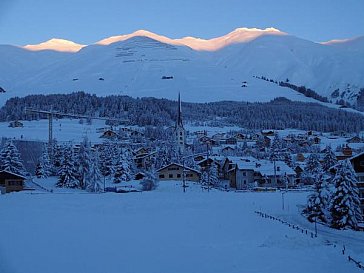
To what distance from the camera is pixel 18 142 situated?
68.0 m

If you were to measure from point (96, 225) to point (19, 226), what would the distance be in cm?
276

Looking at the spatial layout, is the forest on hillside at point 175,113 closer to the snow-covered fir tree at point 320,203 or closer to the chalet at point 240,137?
the chalet at point 240,137

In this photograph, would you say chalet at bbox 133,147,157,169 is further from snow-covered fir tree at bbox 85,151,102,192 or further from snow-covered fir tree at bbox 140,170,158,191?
snow-covered fir tree at bbox 85,151,102,192

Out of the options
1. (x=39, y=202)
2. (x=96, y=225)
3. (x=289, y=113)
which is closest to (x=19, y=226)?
(x=96, y=225)

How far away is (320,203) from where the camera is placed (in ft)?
81.7

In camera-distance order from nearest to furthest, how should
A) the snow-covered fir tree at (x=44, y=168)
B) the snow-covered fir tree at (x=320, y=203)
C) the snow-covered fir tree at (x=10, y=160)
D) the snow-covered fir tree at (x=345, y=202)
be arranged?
the snow-covered fir tree at (x=345, y=202) < the snow-covered fir tree at (x=320, y=203) < the snow-covered fir tree at (x=10, y=160) < the snow-covered fir tree at (x=44, y=168)

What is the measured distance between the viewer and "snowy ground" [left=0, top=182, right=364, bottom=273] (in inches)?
525

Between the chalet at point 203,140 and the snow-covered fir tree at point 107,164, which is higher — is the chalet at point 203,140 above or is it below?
above

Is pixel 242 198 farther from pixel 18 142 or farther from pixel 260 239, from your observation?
pixel 18 142

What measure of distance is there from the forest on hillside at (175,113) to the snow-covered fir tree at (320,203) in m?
80.1

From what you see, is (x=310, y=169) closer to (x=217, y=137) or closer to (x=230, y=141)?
(x=230, y=141)

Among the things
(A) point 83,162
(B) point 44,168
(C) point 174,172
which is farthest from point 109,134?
(A) point 83,162

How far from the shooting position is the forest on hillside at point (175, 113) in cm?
11256

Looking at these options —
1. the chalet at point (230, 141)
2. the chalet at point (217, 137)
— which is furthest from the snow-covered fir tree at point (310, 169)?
the chalet at point (217, 137)
